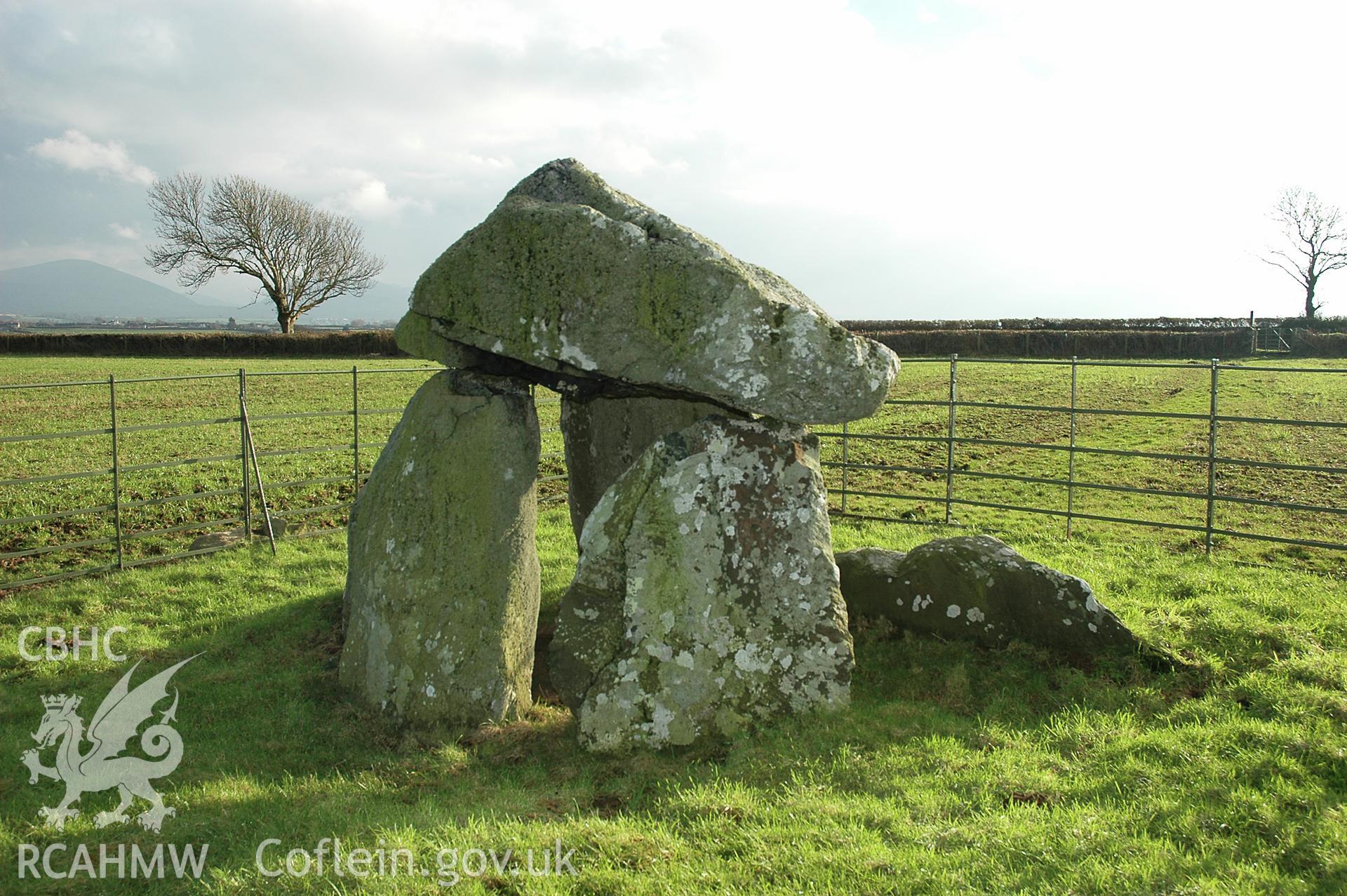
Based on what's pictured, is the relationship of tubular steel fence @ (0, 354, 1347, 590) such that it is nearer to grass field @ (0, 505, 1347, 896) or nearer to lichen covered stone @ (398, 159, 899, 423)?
grass field @ (0, 505, 1347, 896)

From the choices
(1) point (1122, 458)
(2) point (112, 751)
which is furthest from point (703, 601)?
(1) point (1122, 458)

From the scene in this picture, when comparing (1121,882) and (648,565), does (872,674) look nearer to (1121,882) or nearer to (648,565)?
(648,565)

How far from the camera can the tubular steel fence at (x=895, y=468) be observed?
10.1m

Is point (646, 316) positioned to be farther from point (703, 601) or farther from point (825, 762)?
point (825, 762)

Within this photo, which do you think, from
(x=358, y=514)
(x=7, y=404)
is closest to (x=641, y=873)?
(x=358, y=514)

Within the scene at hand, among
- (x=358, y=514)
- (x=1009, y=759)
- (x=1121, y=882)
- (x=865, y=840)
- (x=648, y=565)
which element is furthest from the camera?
(x=358, y=514)

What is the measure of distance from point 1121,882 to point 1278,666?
10.4 feet

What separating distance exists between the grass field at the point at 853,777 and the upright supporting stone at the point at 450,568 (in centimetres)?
31

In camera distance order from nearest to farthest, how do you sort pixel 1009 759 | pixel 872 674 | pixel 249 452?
pixel 1009 759, pixel 872 674, pixel 249 452

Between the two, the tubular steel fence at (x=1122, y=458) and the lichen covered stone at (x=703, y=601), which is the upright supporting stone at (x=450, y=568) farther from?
the tubular steel fence at (x=1122, y=458)

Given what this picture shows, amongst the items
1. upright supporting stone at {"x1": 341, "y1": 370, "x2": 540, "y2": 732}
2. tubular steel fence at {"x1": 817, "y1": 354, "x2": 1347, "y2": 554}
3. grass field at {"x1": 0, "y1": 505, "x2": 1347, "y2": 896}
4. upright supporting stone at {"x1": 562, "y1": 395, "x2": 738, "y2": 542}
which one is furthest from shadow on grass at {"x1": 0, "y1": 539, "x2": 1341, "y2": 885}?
tubular steel fence at {"x1": 817, "y1": 354, "x2": 1347, "y2": 554}

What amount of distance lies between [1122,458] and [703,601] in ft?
40.5

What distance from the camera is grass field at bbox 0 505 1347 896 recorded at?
12.8 feet

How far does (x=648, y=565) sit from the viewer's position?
5.95 metres
